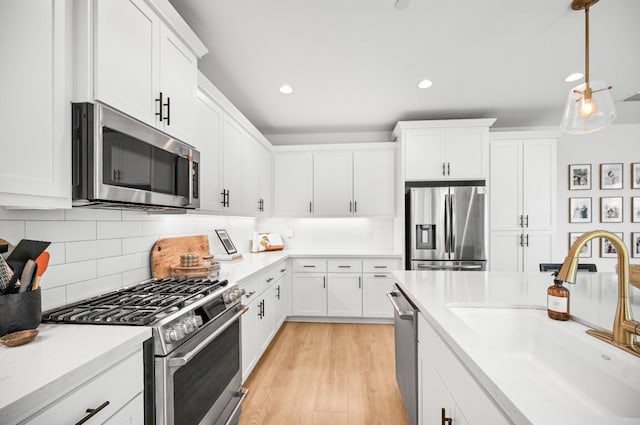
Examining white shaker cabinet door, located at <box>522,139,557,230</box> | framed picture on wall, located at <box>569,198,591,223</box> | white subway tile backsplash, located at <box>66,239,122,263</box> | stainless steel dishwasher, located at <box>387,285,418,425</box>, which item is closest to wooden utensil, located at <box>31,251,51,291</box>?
white subway tile backsplash, located at <box>66,239,122,263</box>

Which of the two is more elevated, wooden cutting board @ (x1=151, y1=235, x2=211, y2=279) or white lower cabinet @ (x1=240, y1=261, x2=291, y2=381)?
wooden cutting board @ (x1=151, y1=235, x2=211, y2=279)

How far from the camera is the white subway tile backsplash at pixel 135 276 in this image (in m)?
1.65

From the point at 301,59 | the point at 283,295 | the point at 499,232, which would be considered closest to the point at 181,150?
the point at 301,59

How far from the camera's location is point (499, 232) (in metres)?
3.45

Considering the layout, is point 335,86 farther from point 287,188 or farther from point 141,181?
point 141,181

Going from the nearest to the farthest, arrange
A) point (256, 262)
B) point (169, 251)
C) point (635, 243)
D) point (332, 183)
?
point (169, 251) → point (256, 262) → point (635, 243) → point (332, 183)

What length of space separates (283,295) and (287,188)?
1.47 meters

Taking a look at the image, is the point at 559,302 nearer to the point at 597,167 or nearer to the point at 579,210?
the point at 579,210

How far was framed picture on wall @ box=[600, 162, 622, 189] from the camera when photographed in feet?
12.6

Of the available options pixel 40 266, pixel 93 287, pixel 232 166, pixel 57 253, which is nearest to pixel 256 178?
pixel 232 166

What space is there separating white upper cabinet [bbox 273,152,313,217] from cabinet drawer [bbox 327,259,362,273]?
2.56 ft

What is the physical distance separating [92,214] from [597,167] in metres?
5.65

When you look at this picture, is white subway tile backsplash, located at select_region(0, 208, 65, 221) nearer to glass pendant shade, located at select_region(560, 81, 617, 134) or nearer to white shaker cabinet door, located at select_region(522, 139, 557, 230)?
glass pendant shade, located at select_region(560, 81, 617, 134)

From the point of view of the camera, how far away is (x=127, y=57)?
4.14 feet
